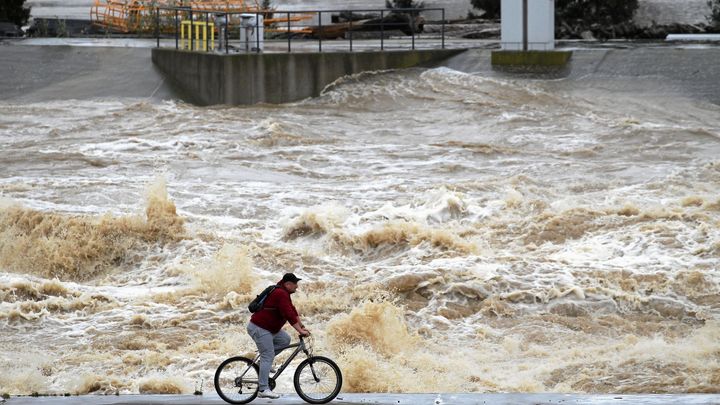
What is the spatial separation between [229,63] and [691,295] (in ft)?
49.7

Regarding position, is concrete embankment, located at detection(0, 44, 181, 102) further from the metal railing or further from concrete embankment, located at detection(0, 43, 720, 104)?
the metal railing

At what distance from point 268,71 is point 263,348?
60.7 ft

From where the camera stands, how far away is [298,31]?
112 ft

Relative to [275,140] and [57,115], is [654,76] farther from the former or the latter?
[57,115]

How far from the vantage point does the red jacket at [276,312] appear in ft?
30.0

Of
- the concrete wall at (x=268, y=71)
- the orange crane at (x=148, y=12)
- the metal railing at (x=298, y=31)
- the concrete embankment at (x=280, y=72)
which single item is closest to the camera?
the concrete embankment at (x=280, y=72)

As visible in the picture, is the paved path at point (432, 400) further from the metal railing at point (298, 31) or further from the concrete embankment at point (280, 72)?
the metal railing at point (298, 31)

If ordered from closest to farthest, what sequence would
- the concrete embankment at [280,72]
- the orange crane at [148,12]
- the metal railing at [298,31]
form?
the concrete embankment at [280,72] < the metal railing at [298,31] < the orange crane at [148,12]

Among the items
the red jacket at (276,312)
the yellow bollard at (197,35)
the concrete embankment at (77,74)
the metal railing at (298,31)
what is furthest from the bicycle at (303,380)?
the yellow bollard at (197,35)

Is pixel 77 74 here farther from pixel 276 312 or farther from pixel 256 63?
pixel 276 312

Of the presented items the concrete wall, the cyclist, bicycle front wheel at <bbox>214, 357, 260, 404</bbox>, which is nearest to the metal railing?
the concrete wall

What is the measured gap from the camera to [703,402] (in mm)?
A: 9406

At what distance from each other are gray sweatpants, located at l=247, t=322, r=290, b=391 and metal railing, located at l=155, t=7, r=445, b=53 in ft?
60.2

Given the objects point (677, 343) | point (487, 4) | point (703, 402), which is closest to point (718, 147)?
point (677, 343)
